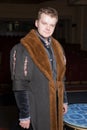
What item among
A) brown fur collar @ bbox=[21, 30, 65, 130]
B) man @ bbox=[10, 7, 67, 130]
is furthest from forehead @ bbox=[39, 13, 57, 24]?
brown fur collar @ bbox=[21, 30, 65, 130]

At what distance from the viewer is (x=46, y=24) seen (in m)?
2.03

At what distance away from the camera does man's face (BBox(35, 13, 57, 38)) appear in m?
2.02

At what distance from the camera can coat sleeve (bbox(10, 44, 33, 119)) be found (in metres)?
2.01

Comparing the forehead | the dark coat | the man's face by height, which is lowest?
the dark coat

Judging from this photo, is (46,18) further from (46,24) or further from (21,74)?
(21,74)

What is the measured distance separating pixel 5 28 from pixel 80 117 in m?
13.4

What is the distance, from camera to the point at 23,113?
202cm

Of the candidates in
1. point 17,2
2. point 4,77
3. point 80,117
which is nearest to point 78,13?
point 17,2

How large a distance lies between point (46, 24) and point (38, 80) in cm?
36

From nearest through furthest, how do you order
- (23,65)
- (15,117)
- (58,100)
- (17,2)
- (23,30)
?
1. (23,65)
2. (58,100)
3. (15,117)
4. (17,2)
5. (23,30)

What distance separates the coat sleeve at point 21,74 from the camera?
6.58ft

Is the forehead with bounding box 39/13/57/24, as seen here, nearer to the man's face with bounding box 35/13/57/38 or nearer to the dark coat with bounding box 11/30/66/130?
the man's face with bounding box 35/13/57/38

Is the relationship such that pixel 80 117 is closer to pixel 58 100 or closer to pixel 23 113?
pixel 58 100

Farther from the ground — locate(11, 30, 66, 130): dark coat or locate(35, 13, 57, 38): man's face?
locate(35, 13, 57, 38): man's face
